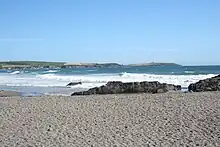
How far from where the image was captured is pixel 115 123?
33.7 feet

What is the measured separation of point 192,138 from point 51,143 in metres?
3.14

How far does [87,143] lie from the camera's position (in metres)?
8.09

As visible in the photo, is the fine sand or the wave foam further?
the wave foam

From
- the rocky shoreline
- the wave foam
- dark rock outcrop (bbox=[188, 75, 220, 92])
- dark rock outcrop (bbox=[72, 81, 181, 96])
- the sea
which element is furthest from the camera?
the wave foam

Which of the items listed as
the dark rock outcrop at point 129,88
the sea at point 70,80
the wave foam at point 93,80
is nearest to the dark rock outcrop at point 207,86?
the dark rock outcrop at point 129,88

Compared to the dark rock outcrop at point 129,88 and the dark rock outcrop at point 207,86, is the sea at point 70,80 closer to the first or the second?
the dark rock outcrop at point 129,88

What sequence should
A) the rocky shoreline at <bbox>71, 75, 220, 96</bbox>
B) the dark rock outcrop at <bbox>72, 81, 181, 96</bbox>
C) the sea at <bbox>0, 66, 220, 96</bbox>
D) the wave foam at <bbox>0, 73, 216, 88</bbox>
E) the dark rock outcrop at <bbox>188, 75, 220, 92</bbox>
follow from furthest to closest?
the wave foam at <bbox>0, 73, 216, 88</bbox>
the sea at <bbox>0, 66, 220, 96</bbox>
the dark rock outcrop at <bbox>72, 81, 181, 96</bbox>
the rocky shoreline at <bbox>71, 75, 220, 96</bbox>
the dark rock outcrop at <bbox>188, 75, 220, 92</bbox>

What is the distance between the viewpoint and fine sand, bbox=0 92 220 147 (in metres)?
8.27

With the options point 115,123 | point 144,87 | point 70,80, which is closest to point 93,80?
point 70,80

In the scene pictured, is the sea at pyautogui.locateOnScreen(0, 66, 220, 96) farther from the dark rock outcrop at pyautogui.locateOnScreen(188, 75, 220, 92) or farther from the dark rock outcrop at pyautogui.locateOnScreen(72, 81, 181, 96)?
the dark rock outcrop at pyautogui.locateOnScreen(188, 75, 220, 92)

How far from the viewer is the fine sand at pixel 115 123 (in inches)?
325

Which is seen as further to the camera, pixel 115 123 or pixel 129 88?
pixel 129 88

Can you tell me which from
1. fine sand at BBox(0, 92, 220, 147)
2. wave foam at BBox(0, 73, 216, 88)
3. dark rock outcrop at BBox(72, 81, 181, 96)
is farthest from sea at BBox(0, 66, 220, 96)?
fine sand at BBox(0, 92, 220, 147)

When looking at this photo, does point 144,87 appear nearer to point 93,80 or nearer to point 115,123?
point 115,123
